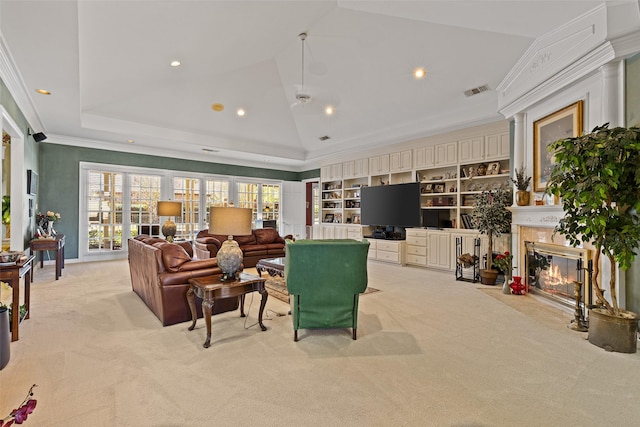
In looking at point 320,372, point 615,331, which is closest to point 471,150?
point 615,331

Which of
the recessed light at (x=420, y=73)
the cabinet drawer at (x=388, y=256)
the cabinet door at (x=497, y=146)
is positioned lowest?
the cabinet drawer at (x=388, y=256)

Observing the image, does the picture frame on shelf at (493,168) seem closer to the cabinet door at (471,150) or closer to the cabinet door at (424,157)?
the cabinet door at (471,150)

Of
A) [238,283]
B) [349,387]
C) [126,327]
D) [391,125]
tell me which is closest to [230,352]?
[238,283]

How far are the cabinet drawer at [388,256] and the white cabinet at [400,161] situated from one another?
6.28 feet

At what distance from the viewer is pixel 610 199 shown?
9.38ft

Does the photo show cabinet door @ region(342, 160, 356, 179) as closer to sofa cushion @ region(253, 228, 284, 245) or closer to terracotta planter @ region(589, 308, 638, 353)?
sofa cushion @ region(253, 228, 284, 245)

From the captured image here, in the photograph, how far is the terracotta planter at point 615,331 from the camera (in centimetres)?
277

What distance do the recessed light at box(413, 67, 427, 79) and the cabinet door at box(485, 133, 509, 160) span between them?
1722 millimetres

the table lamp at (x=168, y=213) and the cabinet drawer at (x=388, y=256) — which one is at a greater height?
the table lamp at (x=168, y=213)

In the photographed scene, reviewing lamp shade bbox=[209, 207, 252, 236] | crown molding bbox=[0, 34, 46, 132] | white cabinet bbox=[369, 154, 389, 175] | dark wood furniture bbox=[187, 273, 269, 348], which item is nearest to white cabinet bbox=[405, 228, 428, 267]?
white cabinet bbox=[369, 154, 389, 175]

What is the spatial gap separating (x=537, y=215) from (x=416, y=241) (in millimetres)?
2808

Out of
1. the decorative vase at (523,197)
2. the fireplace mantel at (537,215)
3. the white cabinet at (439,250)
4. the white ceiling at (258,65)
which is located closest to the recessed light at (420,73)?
the white ceiling at (258,65)

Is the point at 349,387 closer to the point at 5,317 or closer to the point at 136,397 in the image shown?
the point at 136,397

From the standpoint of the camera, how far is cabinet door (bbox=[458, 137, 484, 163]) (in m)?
5.94
